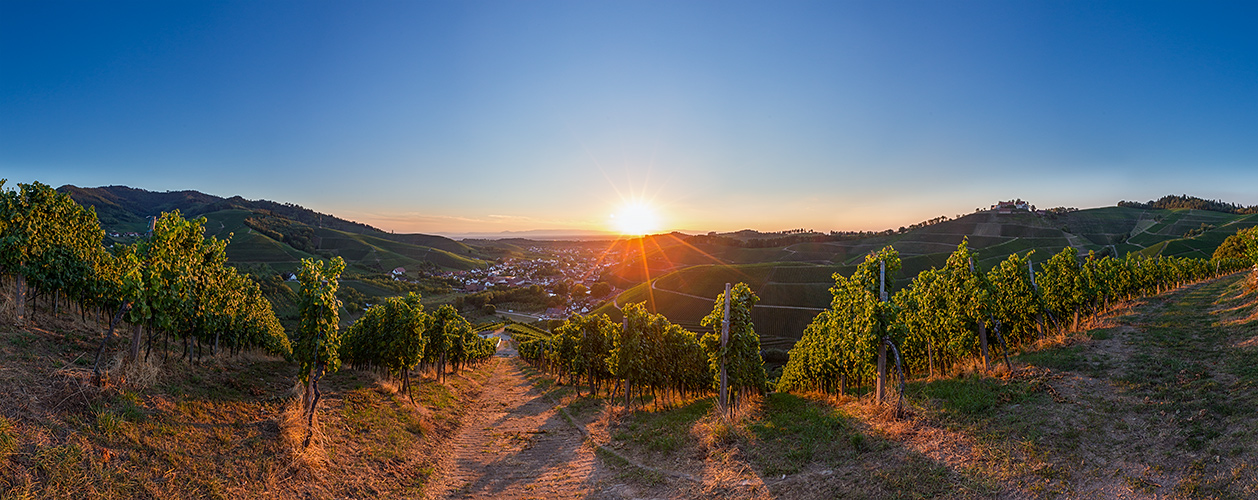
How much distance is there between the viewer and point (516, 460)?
14.4 metres

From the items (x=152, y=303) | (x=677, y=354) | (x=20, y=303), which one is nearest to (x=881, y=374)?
(x=677, y=354)

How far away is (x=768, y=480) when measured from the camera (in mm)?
10422

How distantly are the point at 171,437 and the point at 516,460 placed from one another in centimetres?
862

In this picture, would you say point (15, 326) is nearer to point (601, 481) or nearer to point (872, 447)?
point (601, 481)

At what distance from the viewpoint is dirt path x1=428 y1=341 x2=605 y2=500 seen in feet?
39.3

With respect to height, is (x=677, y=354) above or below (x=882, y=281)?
below

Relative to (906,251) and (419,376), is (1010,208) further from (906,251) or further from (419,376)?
(419,376)

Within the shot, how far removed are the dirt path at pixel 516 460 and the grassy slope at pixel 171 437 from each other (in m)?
1.03

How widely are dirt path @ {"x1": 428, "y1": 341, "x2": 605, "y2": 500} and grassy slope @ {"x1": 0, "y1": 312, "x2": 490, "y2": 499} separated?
3.39 feet

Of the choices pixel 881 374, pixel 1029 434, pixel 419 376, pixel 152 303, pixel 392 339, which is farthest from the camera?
pixel 419 376

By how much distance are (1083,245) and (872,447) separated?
178669mm

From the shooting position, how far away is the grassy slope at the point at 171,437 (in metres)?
7.42

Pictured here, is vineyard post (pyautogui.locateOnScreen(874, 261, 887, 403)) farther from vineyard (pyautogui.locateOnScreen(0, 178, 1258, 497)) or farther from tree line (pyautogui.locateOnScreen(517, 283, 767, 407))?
tree line (pyautogui.locateOnScreen(517, 283, 767, 407))

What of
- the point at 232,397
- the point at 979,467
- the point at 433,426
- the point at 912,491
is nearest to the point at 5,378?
the point at 232,397
